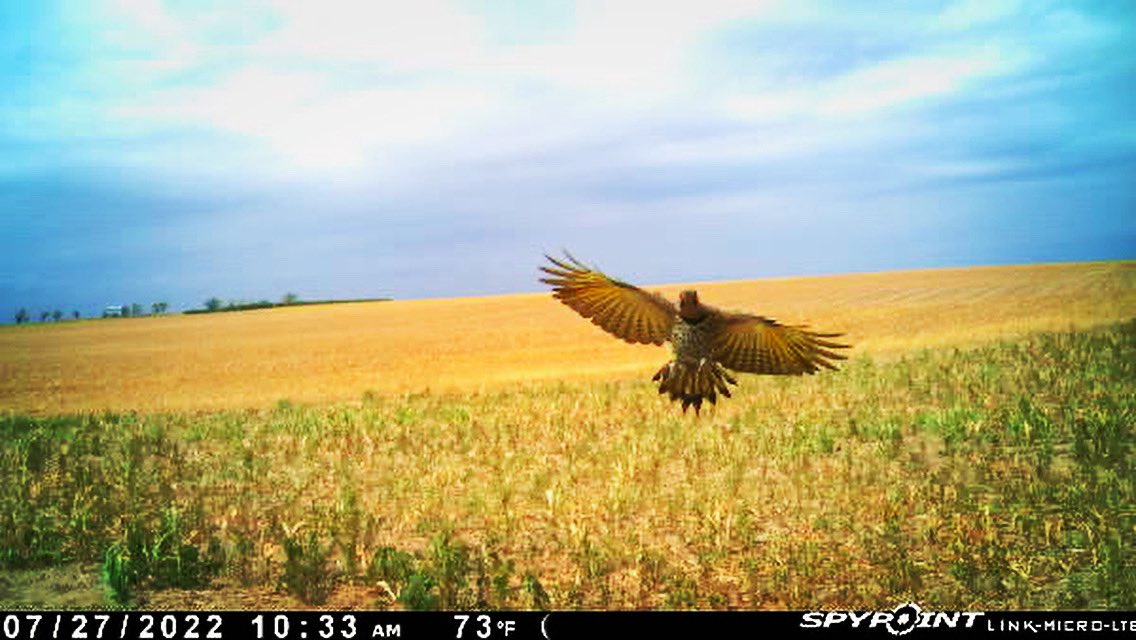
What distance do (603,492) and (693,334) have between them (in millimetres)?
7483

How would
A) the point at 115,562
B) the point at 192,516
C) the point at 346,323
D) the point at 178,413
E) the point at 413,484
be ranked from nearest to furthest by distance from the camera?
the point at 115,562
the point at 192,516
the point at 413,484
the point at 178,413
the point at 346,323

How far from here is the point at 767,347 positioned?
8.30ft

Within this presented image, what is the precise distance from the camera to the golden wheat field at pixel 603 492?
253 inches

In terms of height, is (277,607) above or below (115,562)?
below

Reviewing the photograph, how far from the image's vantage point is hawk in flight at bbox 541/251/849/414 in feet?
7.02

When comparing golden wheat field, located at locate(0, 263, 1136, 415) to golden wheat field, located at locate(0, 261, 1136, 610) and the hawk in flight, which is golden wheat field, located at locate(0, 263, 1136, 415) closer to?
golden wheat field, located at locate(0, 261, 1136, 610)

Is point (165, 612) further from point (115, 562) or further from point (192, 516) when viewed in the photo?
point (192, 516)

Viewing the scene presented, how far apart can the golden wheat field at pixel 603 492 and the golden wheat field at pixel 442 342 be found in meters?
1.27

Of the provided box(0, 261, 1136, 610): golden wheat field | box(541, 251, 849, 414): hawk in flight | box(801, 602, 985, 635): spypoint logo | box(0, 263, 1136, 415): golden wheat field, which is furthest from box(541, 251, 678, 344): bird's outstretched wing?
box(0, 263, 1136, 415): golden wheat field

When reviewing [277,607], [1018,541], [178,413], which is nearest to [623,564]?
[277,607]

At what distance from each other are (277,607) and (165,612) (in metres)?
0.82

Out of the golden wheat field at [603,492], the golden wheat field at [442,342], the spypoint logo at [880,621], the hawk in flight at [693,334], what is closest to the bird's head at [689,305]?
the hawk in flight at [693,334]

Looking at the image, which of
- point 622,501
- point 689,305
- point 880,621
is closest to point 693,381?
point 689,305

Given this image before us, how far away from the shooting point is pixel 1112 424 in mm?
10570
